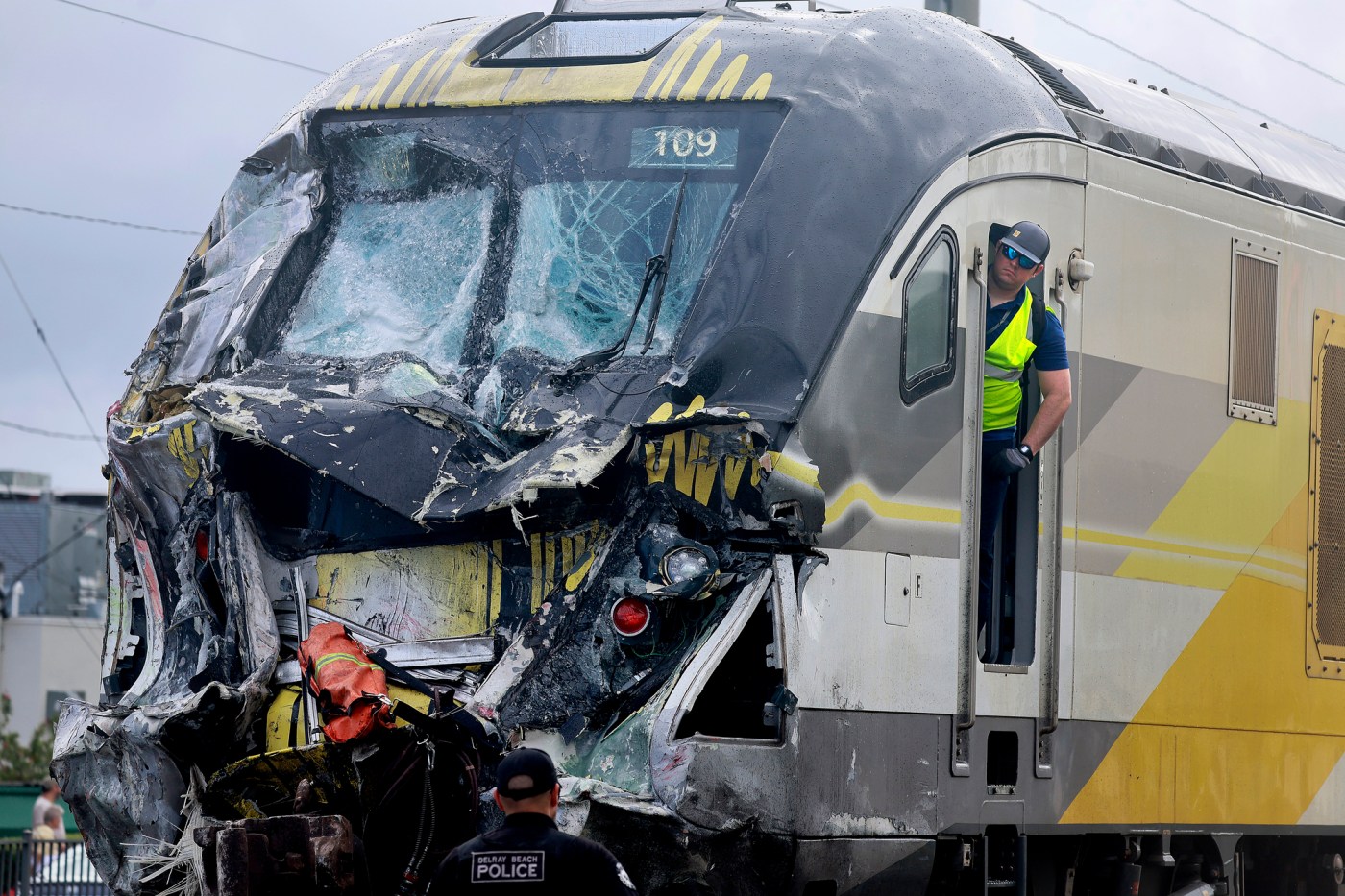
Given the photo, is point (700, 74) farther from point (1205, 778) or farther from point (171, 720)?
point (1205, 778)

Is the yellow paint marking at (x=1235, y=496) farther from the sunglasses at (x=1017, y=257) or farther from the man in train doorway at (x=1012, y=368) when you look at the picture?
the sunglasses at (x=1017, y=257)

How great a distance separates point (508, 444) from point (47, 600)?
35506 mm

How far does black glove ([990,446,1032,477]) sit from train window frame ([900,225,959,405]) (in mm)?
397

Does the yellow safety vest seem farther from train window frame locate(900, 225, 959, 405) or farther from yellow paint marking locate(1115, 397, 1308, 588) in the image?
yellow paint marking locate(1115, 397, 1308, 588)

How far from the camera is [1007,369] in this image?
24.5 feet

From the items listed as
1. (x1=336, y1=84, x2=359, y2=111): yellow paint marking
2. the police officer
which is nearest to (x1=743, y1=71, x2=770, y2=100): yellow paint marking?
(x1=336, y1=84, x2=359, y2=111): yellow paint marking

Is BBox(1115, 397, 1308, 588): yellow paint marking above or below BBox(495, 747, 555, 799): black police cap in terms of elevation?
above

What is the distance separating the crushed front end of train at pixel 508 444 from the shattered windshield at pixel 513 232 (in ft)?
0.04

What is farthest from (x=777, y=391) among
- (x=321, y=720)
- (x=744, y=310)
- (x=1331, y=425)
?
(x=1331, y=425)

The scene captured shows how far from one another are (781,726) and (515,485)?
46.5 inches

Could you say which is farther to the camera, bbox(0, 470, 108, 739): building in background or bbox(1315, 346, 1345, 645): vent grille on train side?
bbox(0, 470, 108, 739): building in background

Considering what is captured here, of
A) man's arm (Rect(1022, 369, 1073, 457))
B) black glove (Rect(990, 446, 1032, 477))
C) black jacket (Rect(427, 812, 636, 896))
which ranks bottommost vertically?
black jacket (Rect(427, 812, 636, 896))

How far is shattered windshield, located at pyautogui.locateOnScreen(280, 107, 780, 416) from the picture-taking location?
719 centimetres

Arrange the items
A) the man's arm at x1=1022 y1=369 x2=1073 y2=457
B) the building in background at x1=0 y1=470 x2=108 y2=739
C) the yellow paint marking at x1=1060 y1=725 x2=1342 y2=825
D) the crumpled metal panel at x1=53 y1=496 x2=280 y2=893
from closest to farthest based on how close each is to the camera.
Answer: the crumpled metal panel at x1=53 y1=496 x2=280 y2=893 → the man's arm at x1=1022 y1=369 x2=1073 y2=457 → the yellow paint marking at x1=1060 y1=725 x2=1342 y2=825 → the building in background at x1=0 y1=470 x2=108 y2=739
